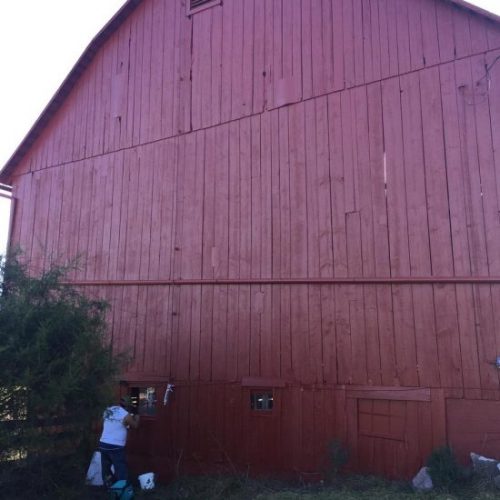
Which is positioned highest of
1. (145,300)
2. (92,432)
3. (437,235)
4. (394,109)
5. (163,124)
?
(163,124)

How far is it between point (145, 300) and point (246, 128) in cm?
357

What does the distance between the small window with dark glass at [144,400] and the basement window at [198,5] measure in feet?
23.1

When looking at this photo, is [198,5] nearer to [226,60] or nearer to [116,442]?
[226,60]

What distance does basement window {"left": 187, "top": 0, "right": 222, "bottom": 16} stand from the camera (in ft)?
34.5

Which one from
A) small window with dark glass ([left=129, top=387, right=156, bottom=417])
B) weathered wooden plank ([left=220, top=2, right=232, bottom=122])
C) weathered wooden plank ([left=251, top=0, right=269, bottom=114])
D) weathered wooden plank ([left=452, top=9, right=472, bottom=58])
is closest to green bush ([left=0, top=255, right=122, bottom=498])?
small window with dark glass ([left=129, top=387, right=156, bottom=417])

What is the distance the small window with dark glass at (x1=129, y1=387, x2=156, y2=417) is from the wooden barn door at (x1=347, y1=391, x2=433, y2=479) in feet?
11.9

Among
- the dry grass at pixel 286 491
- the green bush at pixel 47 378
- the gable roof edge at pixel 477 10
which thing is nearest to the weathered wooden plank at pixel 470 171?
the gable roof edge at pixel 477 10

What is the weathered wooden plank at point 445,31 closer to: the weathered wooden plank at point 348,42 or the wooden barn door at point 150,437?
the weathered wooden plank at point 348,42

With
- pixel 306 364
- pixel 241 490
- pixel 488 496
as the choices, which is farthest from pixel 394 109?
pixel 241 490

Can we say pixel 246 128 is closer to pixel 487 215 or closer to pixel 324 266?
pixel 324 266

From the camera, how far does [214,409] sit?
30.3 feet

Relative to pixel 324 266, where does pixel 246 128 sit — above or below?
above

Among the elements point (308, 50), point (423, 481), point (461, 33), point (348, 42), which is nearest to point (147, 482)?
point (423, 481)

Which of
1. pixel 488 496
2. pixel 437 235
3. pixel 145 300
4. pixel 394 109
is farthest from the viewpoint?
pixel 145 300
